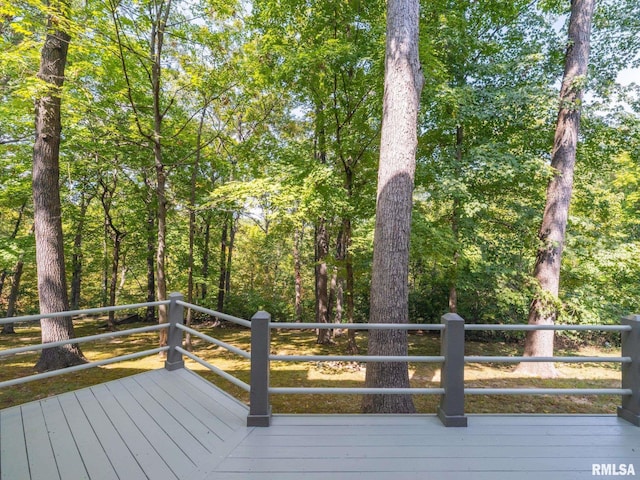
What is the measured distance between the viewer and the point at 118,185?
520 inches

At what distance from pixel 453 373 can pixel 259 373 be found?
170 cm

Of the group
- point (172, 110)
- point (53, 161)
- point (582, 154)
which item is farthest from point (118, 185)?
point (582, 154)

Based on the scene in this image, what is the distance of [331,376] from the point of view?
743cm

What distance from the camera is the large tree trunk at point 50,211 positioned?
6.30m

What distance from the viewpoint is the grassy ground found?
5.82 m

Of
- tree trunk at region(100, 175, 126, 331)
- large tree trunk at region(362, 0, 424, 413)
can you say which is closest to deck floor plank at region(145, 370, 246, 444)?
large tree trunk at region(362, 0, 424, 413)

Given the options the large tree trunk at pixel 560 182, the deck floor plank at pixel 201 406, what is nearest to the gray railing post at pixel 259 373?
the deck floor plank at pixel 201 406

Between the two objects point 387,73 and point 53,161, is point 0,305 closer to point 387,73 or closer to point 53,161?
point 53,161

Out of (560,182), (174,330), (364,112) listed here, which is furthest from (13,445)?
(560,182)

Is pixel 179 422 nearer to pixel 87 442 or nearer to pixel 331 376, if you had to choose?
pixel 87 442

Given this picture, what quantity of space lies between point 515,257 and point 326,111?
6494 mm

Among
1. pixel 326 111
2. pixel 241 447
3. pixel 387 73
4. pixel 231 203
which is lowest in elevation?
pixel 241 447

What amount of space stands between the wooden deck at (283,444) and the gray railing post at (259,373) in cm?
11

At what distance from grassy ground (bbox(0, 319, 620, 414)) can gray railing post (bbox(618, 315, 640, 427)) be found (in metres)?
3.06
